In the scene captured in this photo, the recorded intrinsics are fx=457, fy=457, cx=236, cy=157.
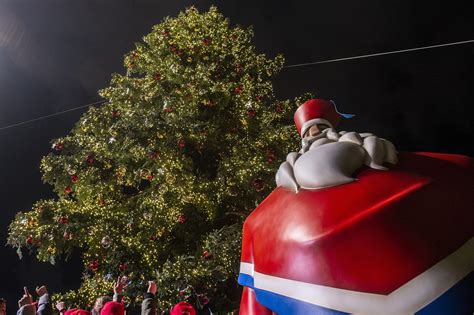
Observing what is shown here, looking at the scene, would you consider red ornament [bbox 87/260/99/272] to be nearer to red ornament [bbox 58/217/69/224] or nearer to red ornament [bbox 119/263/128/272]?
red ornament [bbox 119/263/128/272]

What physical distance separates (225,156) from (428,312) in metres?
8.30

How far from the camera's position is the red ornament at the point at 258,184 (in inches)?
344

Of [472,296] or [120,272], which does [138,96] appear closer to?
[120,272]

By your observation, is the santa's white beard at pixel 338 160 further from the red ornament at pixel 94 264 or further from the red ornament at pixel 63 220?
the red ornament at pixel 94 264

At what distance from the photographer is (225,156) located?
33.4 feet

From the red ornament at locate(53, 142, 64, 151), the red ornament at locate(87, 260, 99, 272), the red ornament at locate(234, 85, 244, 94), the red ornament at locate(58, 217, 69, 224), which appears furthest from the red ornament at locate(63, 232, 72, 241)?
the red ornament at locate(234, 85, 244, 94)

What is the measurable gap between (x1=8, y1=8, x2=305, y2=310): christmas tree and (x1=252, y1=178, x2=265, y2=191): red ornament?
2 cm

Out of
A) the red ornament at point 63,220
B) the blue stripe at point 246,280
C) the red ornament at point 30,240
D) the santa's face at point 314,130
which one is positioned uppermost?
the red ornament at point 63,220

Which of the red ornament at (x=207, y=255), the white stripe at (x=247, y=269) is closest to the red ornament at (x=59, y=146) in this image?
the red ornament at (x=207, y=255)

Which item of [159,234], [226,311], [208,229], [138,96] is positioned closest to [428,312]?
[226,311]

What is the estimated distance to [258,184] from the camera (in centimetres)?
882

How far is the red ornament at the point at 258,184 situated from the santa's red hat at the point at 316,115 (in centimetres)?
555

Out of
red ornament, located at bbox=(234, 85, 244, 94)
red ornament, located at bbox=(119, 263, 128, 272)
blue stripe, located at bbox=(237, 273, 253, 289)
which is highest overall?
red ornament, located at bbox=(234, 85, 244, 94)

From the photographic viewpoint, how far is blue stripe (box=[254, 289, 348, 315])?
7.18ft
